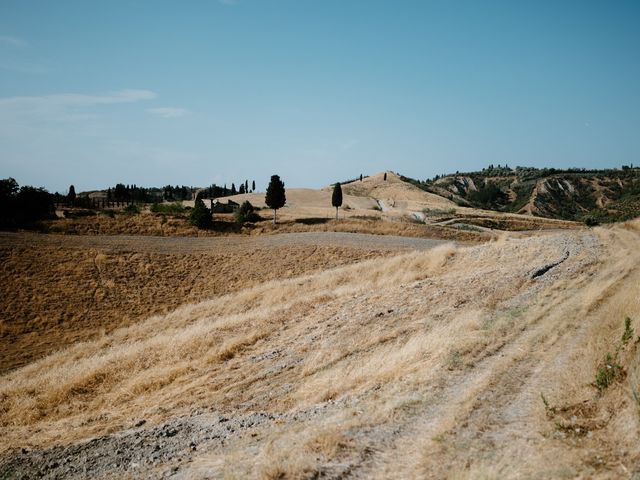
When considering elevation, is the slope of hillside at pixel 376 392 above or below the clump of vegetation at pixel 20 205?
below

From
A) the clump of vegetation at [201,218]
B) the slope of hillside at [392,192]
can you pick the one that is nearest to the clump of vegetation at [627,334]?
the clump of vegetation at [201,218]

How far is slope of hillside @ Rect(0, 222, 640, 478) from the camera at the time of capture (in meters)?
5.00

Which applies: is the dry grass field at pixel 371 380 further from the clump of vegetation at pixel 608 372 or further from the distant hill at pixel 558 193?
the distant hill at pixel 558 193

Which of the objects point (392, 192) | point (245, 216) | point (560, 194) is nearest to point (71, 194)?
point (245, 216)

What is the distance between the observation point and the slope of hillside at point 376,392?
16.4ft

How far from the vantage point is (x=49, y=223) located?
4022 cm

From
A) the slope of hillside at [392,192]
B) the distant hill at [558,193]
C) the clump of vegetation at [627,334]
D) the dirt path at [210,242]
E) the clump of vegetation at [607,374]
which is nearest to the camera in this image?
the clump of vegetation at [607,374]

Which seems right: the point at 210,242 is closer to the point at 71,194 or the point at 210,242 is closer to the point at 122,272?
the point at 122,272

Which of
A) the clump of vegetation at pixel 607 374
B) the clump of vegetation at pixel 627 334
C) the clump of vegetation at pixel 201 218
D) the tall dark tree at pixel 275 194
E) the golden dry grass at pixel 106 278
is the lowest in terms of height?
the golden dry grass at pixel 106 278

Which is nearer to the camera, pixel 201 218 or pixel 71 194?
pixel 201 218

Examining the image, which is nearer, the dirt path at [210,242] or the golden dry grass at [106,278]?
the golden dry grass at [106,278]

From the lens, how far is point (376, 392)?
7.32 metres

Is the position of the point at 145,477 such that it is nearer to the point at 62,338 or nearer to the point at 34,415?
the point at 34,415

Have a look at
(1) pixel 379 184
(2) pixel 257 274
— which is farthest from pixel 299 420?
(1) pixel 379 184
